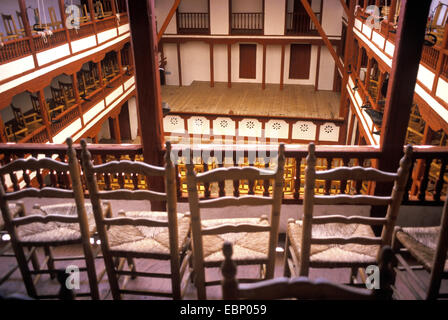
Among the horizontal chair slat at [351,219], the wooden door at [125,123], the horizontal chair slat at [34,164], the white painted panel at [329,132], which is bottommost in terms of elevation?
the wooden door at [125,123]

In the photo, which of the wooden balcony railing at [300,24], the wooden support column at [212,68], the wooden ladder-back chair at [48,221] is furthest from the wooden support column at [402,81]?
the wooden support column at [212,68]

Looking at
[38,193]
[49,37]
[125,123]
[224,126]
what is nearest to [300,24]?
[224,126]

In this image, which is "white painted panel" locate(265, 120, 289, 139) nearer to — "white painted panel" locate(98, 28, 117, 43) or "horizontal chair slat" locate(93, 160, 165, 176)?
"white painted panel" locate(98, 28, 117, 43)

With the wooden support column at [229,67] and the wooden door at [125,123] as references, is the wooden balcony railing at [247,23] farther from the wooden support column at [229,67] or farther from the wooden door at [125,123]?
the wooden door at [125,123]

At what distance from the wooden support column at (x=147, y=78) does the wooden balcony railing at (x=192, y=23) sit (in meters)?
13.9

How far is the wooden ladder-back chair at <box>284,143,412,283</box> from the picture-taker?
2020mm

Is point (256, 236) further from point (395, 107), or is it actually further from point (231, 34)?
point (231, 34)

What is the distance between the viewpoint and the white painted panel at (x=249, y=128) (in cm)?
1355

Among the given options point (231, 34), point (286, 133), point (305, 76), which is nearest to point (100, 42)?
point (231, 34)

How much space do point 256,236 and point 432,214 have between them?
1.83 m

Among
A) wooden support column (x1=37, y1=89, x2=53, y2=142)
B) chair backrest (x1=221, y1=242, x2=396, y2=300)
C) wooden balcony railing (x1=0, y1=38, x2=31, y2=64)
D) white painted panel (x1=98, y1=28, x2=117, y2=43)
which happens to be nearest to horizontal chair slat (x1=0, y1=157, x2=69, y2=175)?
chair backrest (x1=221, y1=242, x2=396, y2=300)

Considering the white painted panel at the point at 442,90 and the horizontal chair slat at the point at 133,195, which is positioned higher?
the horizontal chair slat at the point at 133,195

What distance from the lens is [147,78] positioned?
318 centimetres

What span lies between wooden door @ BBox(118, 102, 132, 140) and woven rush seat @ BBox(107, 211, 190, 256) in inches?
561
